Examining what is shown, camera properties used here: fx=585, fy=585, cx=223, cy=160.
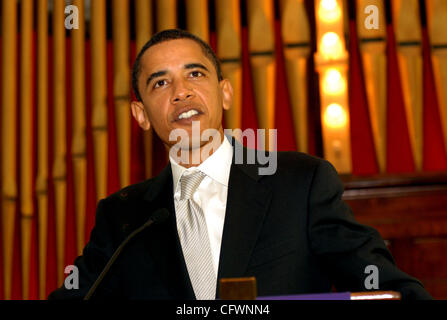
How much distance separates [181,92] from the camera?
5.32 feet

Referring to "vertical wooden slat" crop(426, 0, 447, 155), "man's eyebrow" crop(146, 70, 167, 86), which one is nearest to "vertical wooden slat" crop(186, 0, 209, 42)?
"vertical wooden slat" crop(426, 0, 447, 155)

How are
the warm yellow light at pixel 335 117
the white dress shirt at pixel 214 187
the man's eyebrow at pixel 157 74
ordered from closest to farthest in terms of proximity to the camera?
the white dress shirt at pixel 214 187 < the man's eyebrow at pixel 157 74 < the warm yellow light at pixel 335 117

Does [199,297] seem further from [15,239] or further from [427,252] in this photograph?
[15,239]

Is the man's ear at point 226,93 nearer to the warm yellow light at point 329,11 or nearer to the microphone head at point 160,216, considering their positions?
the microphone head at point 160,216

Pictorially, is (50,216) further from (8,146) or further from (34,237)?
(8,146)

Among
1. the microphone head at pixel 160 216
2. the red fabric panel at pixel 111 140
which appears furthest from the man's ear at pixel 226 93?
the red fabric panel at pixel 111 140

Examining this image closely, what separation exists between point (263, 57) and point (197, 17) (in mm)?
414

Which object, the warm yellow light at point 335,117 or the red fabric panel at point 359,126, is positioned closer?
the warm yellow light at point 335,117

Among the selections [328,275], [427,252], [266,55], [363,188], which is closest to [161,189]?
[328,275]

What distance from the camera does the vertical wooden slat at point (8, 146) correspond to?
2.93 meters

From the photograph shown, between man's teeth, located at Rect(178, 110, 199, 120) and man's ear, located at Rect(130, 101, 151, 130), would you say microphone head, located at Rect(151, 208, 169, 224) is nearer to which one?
man's teeth, located at Rect(178, 110, 199, 120)

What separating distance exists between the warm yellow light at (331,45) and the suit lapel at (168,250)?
59.0 inches

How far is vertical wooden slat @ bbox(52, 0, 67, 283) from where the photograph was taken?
2.93 meters
